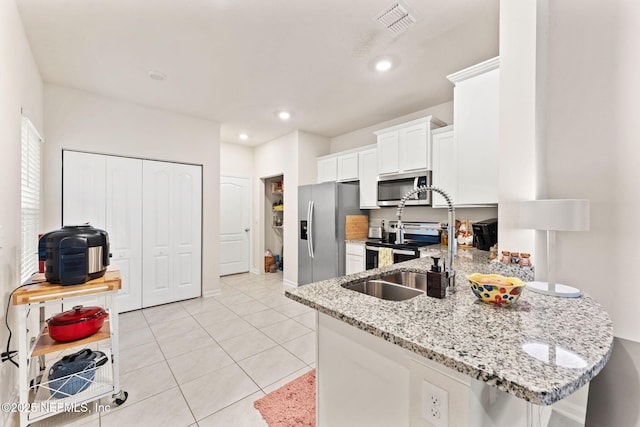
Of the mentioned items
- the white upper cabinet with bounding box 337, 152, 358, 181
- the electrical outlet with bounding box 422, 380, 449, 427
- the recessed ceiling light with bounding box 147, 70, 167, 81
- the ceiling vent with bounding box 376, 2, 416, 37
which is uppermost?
the recessed ceiling light with bounding box 147, 70, 167, 81

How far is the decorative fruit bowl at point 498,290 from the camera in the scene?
40.6 inches

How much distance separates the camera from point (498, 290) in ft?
3.42

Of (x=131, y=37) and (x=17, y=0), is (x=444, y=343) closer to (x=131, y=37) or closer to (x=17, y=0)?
(x=131, y=37)

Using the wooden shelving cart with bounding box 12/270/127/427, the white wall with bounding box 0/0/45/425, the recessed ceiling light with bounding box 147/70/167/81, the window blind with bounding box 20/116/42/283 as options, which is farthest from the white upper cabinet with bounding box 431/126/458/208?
the window blind with bounding box 20/116/42/283

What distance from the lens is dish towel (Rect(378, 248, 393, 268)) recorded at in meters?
3.36

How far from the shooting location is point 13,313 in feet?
6.25

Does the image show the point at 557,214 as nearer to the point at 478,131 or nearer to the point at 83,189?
the point at 478,131

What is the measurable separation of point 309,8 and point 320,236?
9.60ft

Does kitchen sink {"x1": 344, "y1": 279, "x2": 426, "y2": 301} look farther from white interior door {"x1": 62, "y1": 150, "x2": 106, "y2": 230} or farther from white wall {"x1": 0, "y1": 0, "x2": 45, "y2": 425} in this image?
white interior door {"x1": 62, "y1": 150, "x2": 106, "y2": 230}

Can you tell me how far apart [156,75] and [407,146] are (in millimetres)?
2993

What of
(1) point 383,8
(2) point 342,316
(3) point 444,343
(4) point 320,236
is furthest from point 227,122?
(3) point 444,343

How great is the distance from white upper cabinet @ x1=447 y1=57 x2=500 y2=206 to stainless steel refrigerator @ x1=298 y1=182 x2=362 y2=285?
5.77 ft

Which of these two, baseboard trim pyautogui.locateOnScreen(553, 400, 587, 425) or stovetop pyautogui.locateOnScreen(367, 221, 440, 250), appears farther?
stovetop pyautogui.locateOnScreen(367, 221, 440, 250)

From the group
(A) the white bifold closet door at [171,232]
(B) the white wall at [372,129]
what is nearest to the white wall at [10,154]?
(A) the white bifold closet door at [171,232]
